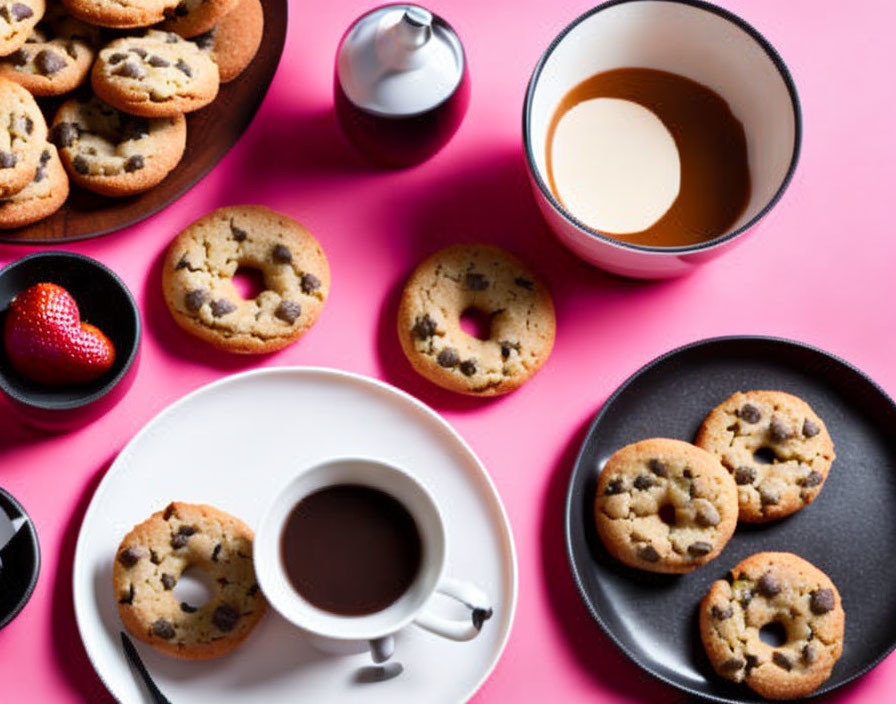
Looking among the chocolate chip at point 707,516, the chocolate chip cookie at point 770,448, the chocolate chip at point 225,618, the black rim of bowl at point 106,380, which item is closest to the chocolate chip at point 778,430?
the chocolate chip cookie at point 770,448

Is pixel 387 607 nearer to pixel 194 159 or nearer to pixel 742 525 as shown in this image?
pixel 742 525

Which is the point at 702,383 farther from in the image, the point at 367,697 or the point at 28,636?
the point at 28,636

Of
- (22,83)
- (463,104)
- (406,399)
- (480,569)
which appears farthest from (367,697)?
(22,83)

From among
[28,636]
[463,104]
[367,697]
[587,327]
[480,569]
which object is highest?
[463,104]

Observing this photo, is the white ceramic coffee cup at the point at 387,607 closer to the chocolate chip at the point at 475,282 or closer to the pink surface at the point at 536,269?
the pink surface at the point at 536,269

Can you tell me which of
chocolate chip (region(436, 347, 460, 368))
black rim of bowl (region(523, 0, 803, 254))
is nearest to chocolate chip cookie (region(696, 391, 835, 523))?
black rim of bowl (region(523, 0, 803, 254))

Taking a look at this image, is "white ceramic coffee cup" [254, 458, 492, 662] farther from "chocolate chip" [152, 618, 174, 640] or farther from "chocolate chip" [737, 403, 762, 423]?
"chocolate chip" [737, 403, 762, 423]
